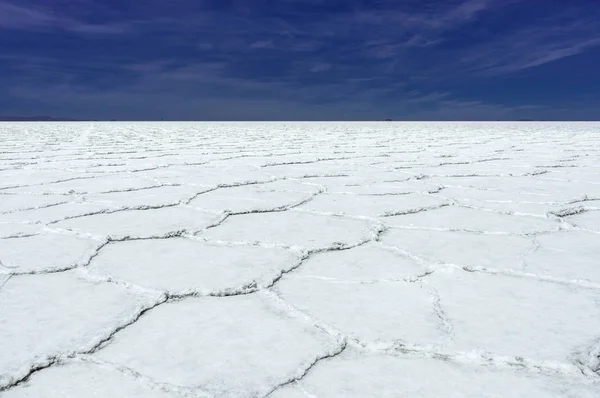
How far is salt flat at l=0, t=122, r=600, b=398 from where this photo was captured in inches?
27.9

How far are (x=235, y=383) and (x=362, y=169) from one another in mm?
2363

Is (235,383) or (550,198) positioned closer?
(235,383)

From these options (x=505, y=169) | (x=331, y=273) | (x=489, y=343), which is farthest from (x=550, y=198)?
(x=489, y=343)

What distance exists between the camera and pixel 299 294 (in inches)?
39.4

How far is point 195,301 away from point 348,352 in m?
0.31

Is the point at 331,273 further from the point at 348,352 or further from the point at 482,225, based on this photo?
the point at 482,225

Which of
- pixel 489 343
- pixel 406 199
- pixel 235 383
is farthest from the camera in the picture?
pixel 406 199

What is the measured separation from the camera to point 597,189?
2197 millimetres

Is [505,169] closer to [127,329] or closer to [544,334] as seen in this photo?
[544,334]

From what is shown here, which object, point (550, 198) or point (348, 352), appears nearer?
point (348, 352)

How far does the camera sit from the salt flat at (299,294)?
2.32 ft

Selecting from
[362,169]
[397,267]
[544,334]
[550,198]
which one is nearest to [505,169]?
[362,169]

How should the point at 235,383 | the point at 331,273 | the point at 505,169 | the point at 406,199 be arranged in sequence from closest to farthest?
the point at 235,383 < the point at 331,273 < the point at 406,199 < the point at 505,169

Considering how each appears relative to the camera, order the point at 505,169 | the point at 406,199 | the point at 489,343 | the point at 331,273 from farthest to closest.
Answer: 1. the point at 505,169
2. the point at 406,199
3. the point at 331,273
4. the point at 489,343
